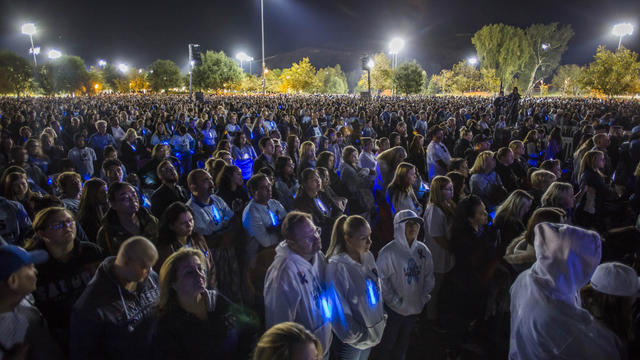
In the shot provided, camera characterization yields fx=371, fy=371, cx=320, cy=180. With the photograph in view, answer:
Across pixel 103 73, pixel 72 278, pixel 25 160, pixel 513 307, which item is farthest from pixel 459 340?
pixel 103 73

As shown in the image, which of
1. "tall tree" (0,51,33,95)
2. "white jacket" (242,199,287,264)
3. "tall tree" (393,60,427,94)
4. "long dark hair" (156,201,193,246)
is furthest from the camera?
"tall tree" (0,51,33,95)

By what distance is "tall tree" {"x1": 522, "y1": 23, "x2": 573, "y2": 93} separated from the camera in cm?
6462

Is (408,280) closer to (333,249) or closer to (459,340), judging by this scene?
(333,249)

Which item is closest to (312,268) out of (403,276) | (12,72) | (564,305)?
(403,276)

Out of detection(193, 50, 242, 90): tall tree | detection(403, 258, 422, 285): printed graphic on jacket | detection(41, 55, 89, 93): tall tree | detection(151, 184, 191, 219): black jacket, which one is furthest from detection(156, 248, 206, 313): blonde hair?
detection(41, 55, 89, 93): tall tree

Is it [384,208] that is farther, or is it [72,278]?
[384,208]

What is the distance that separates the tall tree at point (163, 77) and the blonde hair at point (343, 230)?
98838mm

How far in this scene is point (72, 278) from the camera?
2.66m

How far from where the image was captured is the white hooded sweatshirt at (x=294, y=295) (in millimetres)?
2477

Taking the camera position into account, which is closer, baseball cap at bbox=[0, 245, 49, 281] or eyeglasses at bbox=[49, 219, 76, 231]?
baseball cap at bbox=[0, 245, 49, 281]

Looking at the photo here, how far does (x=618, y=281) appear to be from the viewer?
223 cm

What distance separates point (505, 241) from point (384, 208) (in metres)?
1.51

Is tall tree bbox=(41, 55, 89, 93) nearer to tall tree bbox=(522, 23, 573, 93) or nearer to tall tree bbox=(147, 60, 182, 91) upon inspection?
tall tree bbox=(147, 60, 182, 91)

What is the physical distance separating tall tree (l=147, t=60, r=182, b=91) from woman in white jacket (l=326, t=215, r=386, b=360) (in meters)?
99.0
